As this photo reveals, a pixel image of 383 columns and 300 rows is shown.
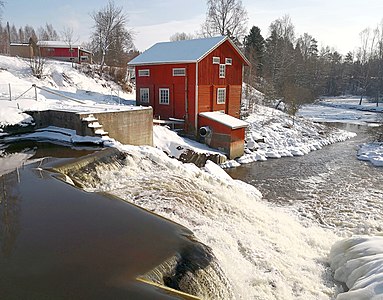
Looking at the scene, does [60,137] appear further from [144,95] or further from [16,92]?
[144,95]

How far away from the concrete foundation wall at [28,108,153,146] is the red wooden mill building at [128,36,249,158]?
5.35 m

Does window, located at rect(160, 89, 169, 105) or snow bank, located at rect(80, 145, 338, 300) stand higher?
window, located at rect(160, 89, 169, 105)

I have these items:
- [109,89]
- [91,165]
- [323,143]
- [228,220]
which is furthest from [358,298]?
[109,89]

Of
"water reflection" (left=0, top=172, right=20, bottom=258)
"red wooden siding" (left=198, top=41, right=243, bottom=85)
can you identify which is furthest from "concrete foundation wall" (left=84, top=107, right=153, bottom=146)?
"red wooden siding" (left=198, top=41, right=243, bottom=85)

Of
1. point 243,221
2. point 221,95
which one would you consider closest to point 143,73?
point 221,95

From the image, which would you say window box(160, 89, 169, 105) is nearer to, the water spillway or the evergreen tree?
the water spillway

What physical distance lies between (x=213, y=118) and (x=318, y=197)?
8.36 m

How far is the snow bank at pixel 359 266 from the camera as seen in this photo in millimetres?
4850

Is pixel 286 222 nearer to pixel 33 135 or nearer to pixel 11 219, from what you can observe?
pixel 11 219

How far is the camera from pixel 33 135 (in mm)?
12617

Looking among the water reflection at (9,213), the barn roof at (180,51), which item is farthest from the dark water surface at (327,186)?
the water reflection at (9,213)

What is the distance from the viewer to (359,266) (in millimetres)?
6039

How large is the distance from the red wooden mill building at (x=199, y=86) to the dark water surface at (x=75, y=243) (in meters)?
12.8

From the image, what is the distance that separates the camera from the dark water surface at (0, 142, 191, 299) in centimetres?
379
